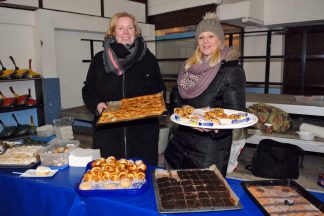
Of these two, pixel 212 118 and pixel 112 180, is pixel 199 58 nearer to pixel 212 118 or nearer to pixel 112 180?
pixel 212 118

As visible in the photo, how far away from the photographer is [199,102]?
166 centimetres

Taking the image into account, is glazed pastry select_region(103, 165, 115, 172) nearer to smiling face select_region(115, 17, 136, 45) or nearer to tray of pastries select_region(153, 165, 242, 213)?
tray of pastries select_region(153, 165, 242, 213)

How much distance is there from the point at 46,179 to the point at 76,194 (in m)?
0.26

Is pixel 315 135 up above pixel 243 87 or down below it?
below

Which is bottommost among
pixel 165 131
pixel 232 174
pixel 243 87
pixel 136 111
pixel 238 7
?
pixel 232 174

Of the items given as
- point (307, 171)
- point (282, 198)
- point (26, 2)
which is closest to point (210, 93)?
point (282, 198)

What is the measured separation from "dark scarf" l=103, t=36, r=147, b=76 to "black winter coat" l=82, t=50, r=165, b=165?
0.04 m

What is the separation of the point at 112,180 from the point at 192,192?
37 cm

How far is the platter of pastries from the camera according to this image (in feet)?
4.65

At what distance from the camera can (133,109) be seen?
65.9 inches

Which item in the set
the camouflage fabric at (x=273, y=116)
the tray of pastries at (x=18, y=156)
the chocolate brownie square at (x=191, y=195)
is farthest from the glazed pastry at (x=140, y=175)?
the camouflage fabric at (x=273, y=116)

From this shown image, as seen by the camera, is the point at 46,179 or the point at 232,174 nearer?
the point at 46,179

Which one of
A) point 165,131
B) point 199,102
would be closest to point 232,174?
point 165,131

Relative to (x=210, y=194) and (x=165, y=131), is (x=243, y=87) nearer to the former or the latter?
(x=210, y=194)
